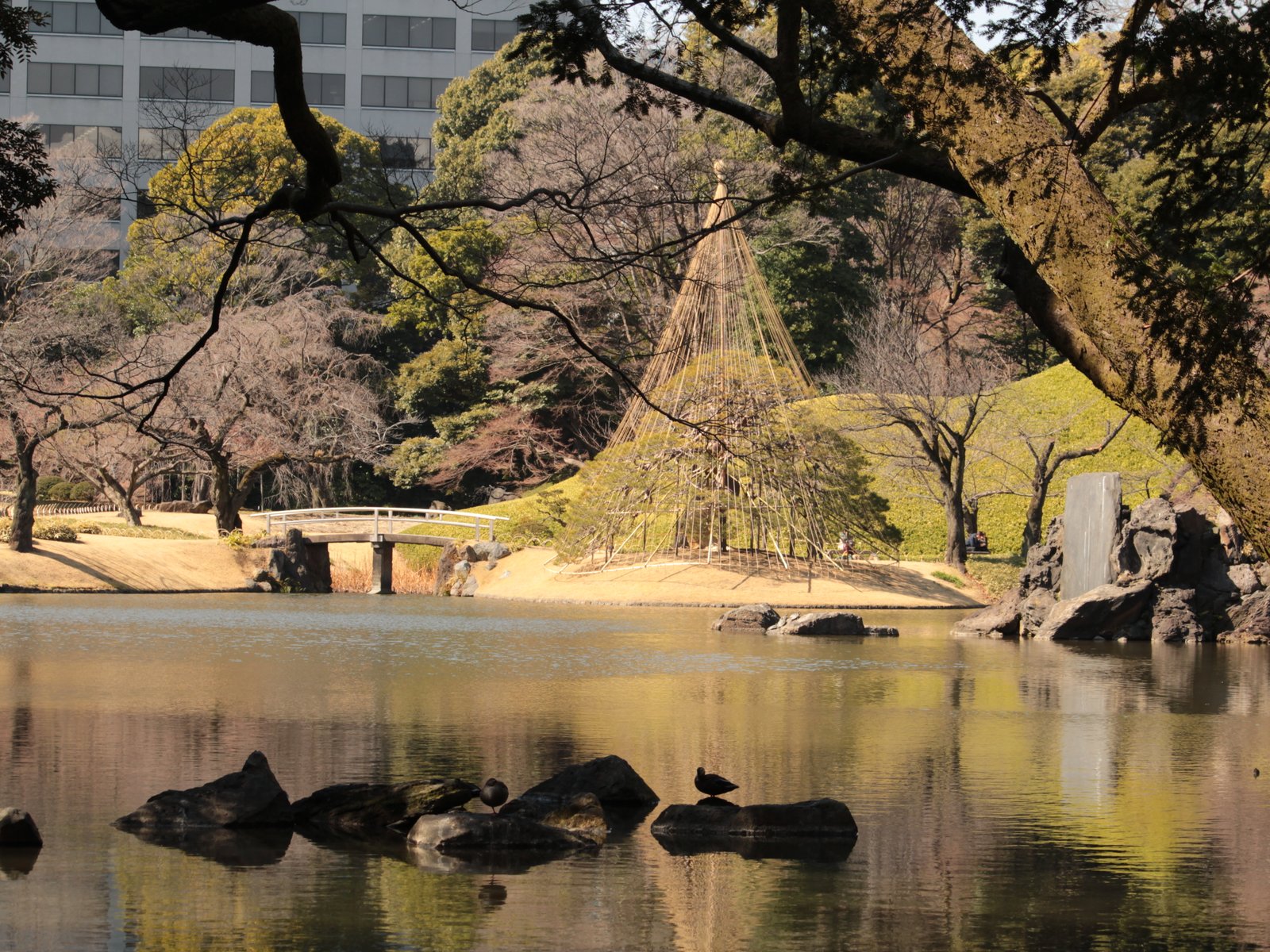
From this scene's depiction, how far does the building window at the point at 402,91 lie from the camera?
61.0m

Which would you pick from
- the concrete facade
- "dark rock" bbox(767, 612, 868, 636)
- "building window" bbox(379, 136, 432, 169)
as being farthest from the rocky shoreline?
"building window" bbox(379, 136, 432, 169)

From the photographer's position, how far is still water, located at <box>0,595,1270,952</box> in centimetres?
630

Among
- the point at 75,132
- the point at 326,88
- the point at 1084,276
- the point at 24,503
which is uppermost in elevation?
the point at 326,88

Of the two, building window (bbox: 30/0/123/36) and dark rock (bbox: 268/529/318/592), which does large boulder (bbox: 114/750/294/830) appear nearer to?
dark rock (bbox: 268/529/318/592)

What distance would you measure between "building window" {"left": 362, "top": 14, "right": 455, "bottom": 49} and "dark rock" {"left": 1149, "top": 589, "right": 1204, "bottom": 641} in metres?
46.0

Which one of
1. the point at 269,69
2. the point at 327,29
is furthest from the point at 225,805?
the point at 327,29

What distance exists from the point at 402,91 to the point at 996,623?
1758 inches

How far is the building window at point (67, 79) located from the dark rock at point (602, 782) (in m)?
56.6

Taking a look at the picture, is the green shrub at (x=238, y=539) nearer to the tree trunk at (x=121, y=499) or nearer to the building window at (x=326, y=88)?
the tree trunk at (x=121, y=499)

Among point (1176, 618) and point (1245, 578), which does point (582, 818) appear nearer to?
point (1176, 618)

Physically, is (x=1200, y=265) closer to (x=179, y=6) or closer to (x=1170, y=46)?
(x=1170, y=46)

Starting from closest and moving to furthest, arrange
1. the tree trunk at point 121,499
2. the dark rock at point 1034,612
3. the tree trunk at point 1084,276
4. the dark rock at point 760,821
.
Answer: the tree trunk at point 1084,276 → the dark rock at point 760,821 → the dark rock at point 1034,612 → the tree trunk at point 121,499

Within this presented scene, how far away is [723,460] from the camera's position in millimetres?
28484

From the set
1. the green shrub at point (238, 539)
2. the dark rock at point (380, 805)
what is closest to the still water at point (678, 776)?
the dark rock at point (380, 805)
